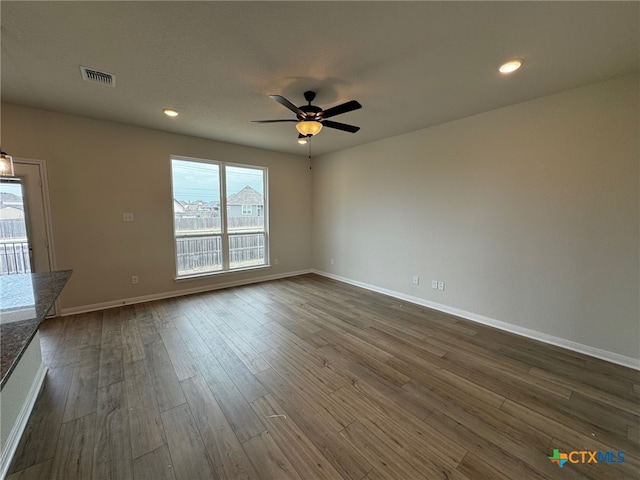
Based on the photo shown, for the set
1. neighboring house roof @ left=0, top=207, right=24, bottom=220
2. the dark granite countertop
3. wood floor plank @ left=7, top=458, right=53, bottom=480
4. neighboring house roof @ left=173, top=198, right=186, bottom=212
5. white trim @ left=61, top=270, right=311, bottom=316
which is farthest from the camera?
neighboring house roof @ left=173, top=198, right=186, bottom=212

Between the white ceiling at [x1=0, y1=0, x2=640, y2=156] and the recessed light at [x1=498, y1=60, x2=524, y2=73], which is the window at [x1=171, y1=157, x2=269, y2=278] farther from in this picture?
the recessed light at [x1=498, y1=60, x2=524, y2=73]

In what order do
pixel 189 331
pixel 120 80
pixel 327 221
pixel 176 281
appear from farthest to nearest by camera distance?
pixel 327 221 → pixel 176 281 → pixel 189 331 → pixel 120 80

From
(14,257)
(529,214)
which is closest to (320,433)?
(529,214)

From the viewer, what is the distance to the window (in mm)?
4480

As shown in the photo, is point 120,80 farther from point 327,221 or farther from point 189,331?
point 327,221

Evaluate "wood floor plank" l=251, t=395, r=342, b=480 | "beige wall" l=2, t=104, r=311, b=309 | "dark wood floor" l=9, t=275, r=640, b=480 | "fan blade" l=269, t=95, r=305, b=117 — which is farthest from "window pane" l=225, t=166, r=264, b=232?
"wood floor plank" l=251, t=395, r=342, b=480

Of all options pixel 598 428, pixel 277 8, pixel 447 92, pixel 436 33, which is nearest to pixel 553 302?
pixel 598 428

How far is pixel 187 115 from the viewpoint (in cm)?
339

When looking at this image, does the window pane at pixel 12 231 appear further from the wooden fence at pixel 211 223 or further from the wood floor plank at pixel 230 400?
the wood floor plank at pixel 230 400

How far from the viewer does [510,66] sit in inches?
87.3

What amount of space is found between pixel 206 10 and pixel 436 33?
1.61 m

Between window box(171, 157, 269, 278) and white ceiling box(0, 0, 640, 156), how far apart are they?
1.57m

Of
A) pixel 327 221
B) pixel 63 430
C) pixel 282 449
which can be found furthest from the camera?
pixel 327 221

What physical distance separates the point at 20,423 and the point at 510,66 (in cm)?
461
